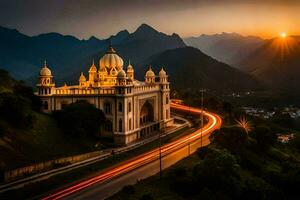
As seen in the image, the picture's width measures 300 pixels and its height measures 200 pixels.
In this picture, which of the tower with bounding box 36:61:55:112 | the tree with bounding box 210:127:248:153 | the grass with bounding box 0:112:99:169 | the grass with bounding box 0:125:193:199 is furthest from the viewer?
the tower with bounding box 36:61:55:112

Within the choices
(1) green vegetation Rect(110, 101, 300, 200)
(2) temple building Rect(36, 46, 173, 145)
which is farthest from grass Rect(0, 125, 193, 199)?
(1) green vegetation Rect(110, 101, 300, 200)

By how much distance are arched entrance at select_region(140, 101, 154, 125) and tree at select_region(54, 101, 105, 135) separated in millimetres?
12804

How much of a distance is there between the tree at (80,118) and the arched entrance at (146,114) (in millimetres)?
12804

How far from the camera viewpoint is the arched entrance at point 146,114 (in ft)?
259

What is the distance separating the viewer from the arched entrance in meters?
78.9

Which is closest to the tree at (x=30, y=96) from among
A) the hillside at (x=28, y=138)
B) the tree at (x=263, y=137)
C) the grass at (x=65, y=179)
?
the hillside at (x=28, y=138)

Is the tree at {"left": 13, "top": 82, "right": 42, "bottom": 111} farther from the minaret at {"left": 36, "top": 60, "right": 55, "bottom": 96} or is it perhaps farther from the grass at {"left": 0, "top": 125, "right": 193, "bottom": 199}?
the grass at {"left": 0, "top": 125, "right": 193, "bottom": 199}

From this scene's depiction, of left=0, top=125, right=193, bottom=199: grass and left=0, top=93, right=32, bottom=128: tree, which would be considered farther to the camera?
left=0, top=93, right=32, bottom=128: tree

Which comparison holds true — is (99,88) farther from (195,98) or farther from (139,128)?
(195,98)

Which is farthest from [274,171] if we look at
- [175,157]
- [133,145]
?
[133,145]

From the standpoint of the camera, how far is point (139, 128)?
72.8 m

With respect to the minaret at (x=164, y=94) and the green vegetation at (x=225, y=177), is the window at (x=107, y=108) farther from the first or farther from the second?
the green vegetation at (x=225, y=177)

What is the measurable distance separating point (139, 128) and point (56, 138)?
1730cm

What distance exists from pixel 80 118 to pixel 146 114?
19747 millimetres
